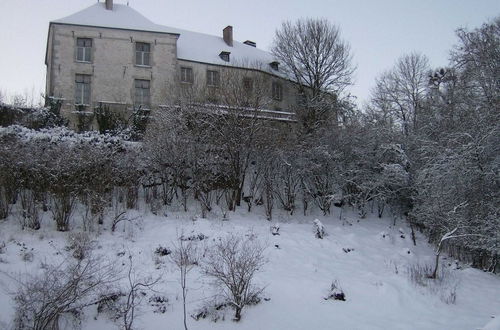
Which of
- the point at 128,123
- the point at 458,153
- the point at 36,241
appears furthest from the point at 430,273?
the point at 128,123

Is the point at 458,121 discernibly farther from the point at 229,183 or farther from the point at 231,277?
the point at 231,277

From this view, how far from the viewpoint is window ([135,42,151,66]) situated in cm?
2650

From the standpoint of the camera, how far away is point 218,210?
16578 mm

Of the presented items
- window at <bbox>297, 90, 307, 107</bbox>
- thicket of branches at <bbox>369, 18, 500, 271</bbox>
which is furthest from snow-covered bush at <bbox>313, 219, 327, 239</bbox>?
window at <bbox>297, 90, 307, 107</bbox>

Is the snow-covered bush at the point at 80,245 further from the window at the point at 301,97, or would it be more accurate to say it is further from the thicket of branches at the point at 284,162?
the window at the point at 301,97

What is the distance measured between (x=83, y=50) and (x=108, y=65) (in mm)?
1645

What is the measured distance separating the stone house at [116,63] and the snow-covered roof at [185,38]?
0.19ft

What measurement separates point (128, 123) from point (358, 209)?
1159 centimetres

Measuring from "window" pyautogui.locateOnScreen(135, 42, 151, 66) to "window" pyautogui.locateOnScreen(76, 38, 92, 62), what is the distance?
268 cm

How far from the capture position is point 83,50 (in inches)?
1008

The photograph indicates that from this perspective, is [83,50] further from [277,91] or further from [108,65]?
[277,91]

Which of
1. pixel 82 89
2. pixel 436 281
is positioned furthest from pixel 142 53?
pixel 436 281

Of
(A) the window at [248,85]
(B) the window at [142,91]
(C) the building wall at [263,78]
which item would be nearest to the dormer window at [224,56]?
(C) the building wall at [263,78]

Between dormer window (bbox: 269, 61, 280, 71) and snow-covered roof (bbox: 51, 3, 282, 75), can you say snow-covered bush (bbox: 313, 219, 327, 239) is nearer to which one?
snow-covered roof (bbox: 51, 3, 282, 75)
